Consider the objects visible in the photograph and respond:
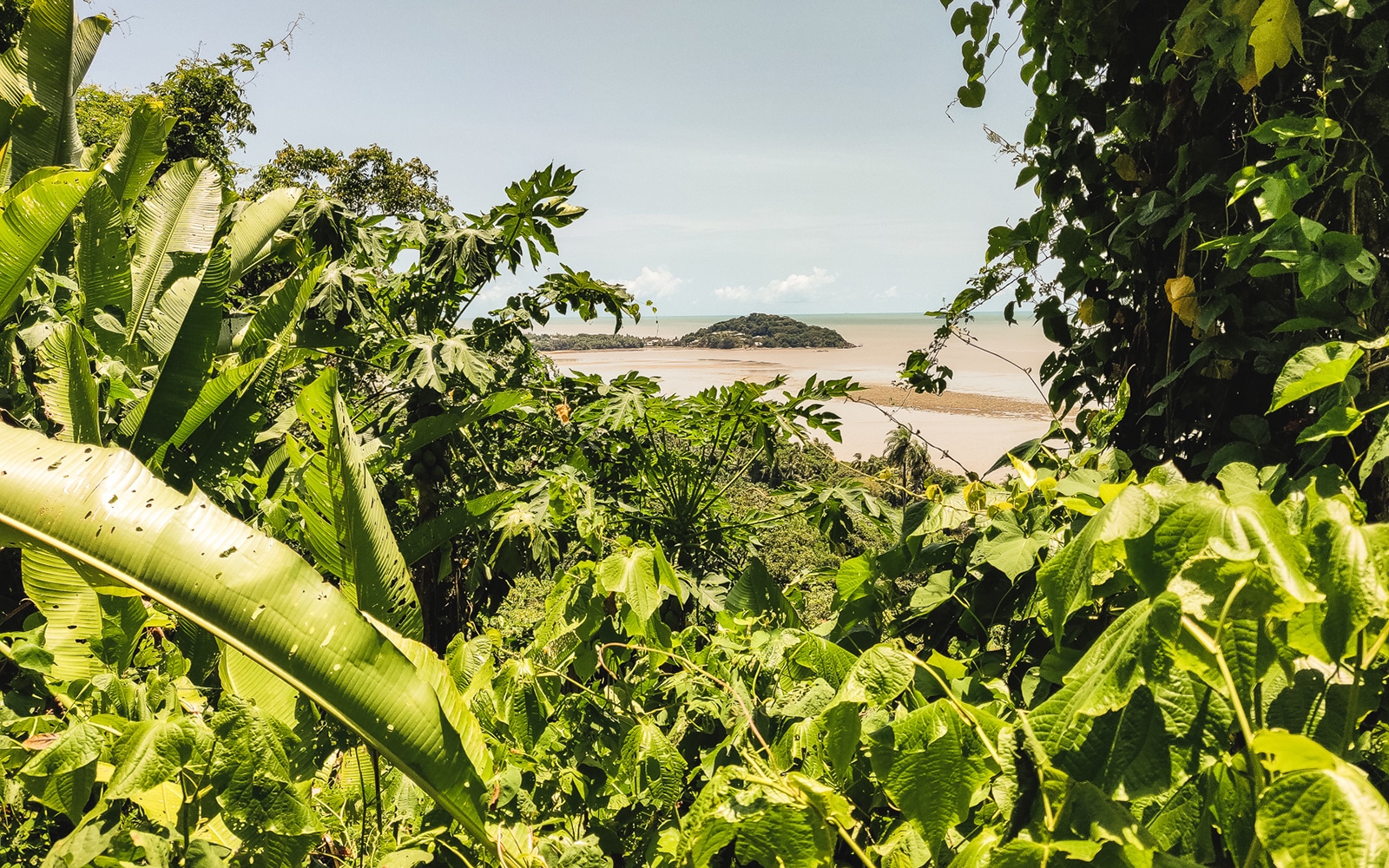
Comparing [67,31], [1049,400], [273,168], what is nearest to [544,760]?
[1049,400]

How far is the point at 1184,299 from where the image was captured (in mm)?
1307

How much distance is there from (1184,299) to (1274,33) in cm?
42

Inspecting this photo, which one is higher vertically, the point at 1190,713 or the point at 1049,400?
the point at 1049,400

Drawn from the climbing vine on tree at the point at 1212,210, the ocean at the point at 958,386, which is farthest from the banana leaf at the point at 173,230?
the climbing vine on tree at the point at 1212,210

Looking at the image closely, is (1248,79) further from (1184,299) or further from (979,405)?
(979,405)

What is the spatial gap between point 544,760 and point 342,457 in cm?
41

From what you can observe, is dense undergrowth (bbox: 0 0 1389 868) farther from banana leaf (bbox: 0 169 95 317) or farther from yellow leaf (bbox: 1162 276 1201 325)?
yellow leaf (bbox: 1162 276 1201 325)

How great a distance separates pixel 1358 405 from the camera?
42.6 inches

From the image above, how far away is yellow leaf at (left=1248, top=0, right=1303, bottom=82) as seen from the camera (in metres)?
1.08

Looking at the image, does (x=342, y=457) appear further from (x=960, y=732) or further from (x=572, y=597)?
(x=960, y=732)

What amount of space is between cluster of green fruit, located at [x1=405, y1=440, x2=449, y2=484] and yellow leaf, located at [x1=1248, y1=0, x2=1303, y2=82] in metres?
2.95

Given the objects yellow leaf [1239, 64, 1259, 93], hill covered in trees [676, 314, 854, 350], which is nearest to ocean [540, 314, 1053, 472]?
yellow leaf [1239, 64, 1259, 93]

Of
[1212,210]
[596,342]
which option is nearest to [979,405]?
[1212,210]

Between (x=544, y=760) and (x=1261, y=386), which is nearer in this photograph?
(x=544, y=760)
